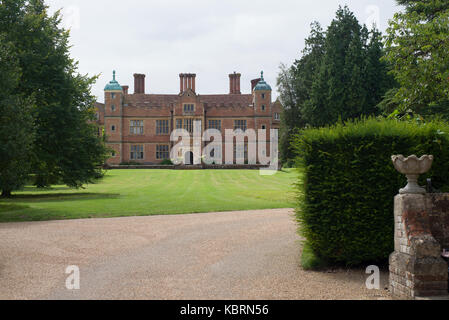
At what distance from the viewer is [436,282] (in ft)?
15.3

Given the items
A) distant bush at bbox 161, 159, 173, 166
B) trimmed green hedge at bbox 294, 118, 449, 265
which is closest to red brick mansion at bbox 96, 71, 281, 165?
distant bush at bbox 161, 159, 173, 166

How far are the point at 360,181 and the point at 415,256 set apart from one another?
143 cm

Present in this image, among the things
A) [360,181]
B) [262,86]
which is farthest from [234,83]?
[360,181]

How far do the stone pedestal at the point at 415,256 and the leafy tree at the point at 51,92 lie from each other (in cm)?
1561

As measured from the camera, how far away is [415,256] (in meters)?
4.71

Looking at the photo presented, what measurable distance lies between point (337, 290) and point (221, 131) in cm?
4331

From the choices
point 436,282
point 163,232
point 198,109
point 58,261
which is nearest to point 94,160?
point 163,232

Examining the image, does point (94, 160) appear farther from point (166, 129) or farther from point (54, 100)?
point (166, 129)

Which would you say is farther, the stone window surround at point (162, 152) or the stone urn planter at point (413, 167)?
the stone window surround at point (162, 152)

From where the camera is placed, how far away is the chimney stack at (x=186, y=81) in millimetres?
48997

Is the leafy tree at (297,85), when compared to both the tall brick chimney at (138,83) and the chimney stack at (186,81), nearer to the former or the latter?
the chimney stack at (186,81)

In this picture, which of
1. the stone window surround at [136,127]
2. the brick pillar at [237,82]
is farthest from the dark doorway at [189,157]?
the brick pillar at [237,82]

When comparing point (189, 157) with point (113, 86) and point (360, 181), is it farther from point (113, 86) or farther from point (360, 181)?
point (360, 181)
